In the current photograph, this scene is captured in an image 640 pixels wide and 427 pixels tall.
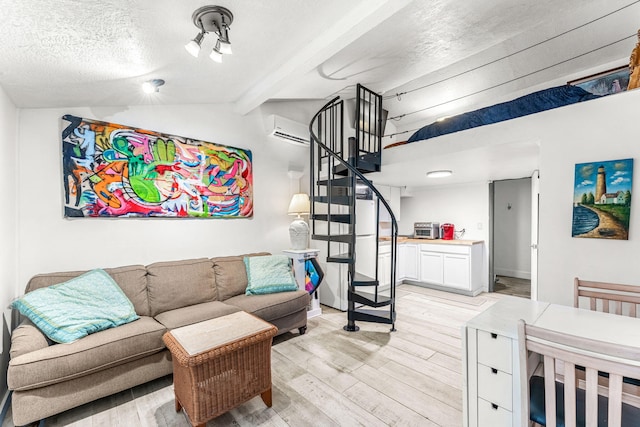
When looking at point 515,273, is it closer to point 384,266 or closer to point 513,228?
point 513,228

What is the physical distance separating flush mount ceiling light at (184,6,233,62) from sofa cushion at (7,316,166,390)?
201cm

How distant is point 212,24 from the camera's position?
163 centimetres

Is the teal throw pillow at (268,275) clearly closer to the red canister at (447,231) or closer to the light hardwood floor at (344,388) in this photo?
the light hardwood floor at (344,388)

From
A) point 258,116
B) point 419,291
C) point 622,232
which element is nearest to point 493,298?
point 419,291

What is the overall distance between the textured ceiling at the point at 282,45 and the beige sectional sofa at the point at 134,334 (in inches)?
66.5

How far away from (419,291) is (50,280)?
4.73 m

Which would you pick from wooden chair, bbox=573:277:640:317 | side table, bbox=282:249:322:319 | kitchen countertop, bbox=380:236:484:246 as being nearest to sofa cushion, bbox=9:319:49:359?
side table, bbox=282:249:322:319

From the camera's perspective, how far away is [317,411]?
6.13 feet

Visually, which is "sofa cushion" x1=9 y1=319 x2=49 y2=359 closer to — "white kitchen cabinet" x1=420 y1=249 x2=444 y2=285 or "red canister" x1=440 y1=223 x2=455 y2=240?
"white kitchen cabinet" x1=420 y1=249 x2=444 y2=285

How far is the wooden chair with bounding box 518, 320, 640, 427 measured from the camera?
0.88 meters

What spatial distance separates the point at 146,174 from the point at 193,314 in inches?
61.2

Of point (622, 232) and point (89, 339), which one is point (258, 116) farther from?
point (622, 232)

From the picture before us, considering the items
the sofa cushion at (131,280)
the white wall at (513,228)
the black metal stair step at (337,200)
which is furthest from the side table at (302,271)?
the white wall at (513,228)

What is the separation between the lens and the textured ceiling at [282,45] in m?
1.50
